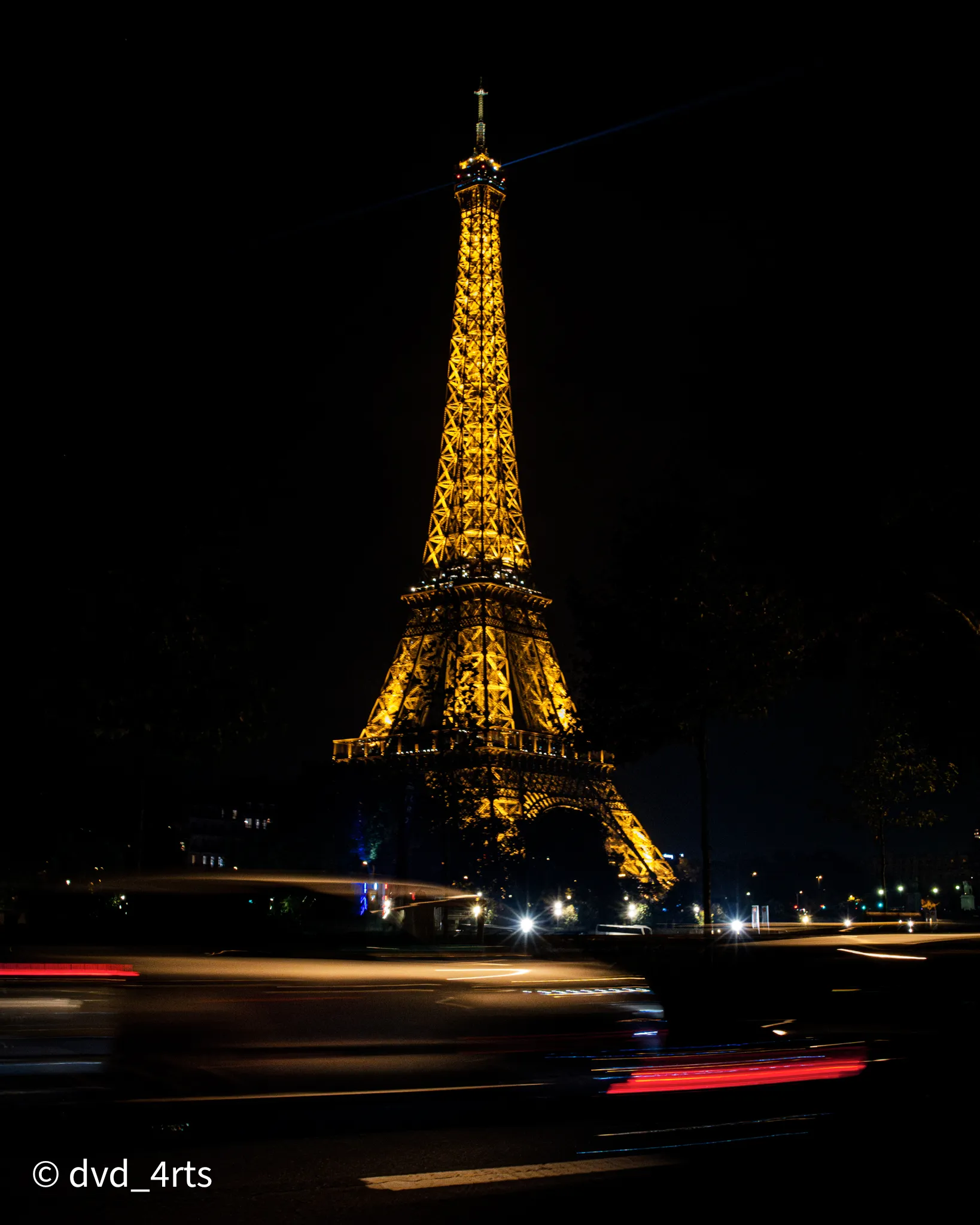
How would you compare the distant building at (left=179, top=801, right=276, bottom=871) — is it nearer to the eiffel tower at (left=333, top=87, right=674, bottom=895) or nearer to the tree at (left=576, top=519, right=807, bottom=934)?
the eiffel tower at (left=333, top=87, right=674, bottom=895)

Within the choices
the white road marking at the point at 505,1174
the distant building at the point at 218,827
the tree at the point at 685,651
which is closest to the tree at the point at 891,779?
the tree at the point at 685,651

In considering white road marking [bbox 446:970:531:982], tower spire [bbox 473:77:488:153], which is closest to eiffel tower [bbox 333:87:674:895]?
tower spire [bbox 473:77:488:153]

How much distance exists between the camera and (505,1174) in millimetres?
7852

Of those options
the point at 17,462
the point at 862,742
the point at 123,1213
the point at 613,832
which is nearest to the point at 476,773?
the point at 862,742

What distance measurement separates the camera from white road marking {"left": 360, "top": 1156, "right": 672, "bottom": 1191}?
757 cm

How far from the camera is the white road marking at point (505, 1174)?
7.57 meters

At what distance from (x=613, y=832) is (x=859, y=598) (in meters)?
54.2

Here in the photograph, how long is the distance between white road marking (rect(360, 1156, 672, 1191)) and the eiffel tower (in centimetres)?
5639

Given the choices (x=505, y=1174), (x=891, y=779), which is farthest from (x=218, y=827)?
(x=505, y=1174)

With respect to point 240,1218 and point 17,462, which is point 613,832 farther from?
point 240,1218

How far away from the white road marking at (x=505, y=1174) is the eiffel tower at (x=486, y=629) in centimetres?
5639

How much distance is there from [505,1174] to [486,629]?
67639 millimetres

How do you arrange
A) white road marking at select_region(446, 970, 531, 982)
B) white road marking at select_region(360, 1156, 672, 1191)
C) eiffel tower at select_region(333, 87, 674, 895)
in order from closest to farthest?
white road marking at select_region(360, 1156, 672, 1191)
white road marking at select_region(446, 970, 531, 982)
eiffel tower at select_region(333, 87, 674, 895)

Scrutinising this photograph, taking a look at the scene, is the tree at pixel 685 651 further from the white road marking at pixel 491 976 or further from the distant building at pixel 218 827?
the distant building at pixel 218 827
